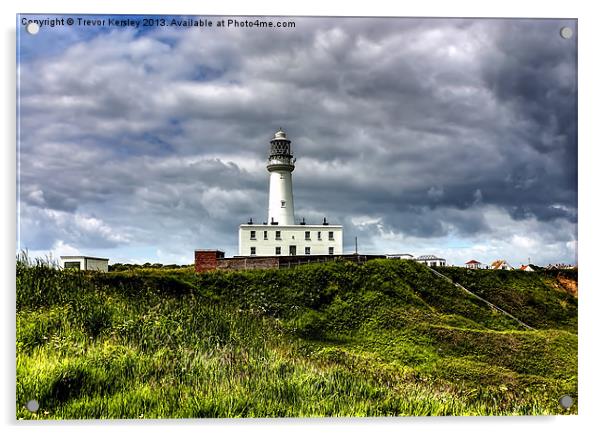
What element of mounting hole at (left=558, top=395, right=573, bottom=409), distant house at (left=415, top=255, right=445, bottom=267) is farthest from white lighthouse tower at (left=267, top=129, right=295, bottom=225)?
mounting hole at (left=558, top=395, right=573, bottom=409)

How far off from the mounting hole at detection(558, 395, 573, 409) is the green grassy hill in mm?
61

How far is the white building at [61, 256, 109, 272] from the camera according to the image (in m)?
8.52

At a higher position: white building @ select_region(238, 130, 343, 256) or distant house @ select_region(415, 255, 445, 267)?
white building @ select_region(238, 130, 343, 256)

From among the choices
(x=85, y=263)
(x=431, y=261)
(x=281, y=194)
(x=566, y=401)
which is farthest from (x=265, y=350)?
(x=281, y=194)

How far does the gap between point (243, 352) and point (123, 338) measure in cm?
155

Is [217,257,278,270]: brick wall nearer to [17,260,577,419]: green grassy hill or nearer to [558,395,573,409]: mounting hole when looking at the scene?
[17,260,577,419]: green grassy hill

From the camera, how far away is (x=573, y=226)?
277 inches

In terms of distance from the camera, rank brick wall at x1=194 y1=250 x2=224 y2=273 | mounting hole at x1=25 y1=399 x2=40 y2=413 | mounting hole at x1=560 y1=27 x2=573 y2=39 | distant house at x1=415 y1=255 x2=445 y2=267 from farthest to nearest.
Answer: distant house at x1=415 y1=255 x2=445 y2=267 < brick wall at x1=194 y1=250 x2=224 y2=273 < mounting hole at x1=560 y1=27 x2=573 y2=39 < mounting hole at x1=25 y1=399 x2=40 y2=413

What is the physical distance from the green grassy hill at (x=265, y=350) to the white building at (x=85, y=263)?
0.77ft

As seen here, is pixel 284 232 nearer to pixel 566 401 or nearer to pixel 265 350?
pixel 265 350

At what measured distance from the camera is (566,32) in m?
6.93

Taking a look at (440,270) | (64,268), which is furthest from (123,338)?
(440,270)

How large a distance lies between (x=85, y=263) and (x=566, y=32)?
302 inches

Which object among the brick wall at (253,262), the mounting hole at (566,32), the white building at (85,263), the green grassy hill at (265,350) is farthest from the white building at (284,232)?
the mounting hole at (566,32)
